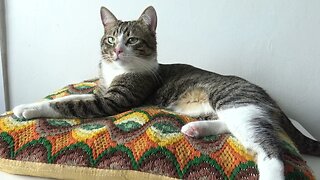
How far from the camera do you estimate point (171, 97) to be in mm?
1290

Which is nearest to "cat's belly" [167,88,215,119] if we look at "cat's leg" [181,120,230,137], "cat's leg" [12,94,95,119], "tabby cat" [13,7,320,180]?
"tabby cat" [13,7,320,180]

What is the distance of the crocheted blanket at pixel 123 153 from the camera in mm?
885

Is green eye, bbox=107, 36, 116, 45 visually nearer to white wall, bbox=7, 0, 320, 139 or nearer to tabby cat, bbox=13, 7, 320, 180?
tabby cat, bbox=13, 7, 320, 180

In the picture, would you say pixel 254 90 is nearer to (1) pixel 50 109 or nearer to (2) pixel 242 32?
(2) pixel 242 32

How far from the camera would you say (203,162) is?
892 mm

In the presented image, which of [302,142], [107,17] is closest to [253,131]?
[302,142]

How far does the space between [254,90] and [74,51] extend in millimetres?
871

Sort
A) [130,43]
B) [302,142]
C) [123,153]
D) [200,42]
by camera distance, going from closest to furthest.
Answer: [123,153], [302,142], [130,43], [200,42]

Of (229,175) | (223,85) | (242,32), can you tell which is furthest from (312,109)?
(229,175)

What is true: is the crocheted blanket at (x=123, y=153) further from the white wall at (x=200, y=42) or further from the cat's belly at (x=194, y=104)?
the white wall at (x=200, y=42)

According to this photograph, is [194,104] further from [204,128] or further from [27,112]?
[27,112]

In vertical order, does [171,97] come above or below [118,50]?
below

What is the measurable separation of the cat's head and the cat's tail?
48cm

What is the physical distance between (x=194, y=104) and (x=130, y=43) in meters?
0.29
